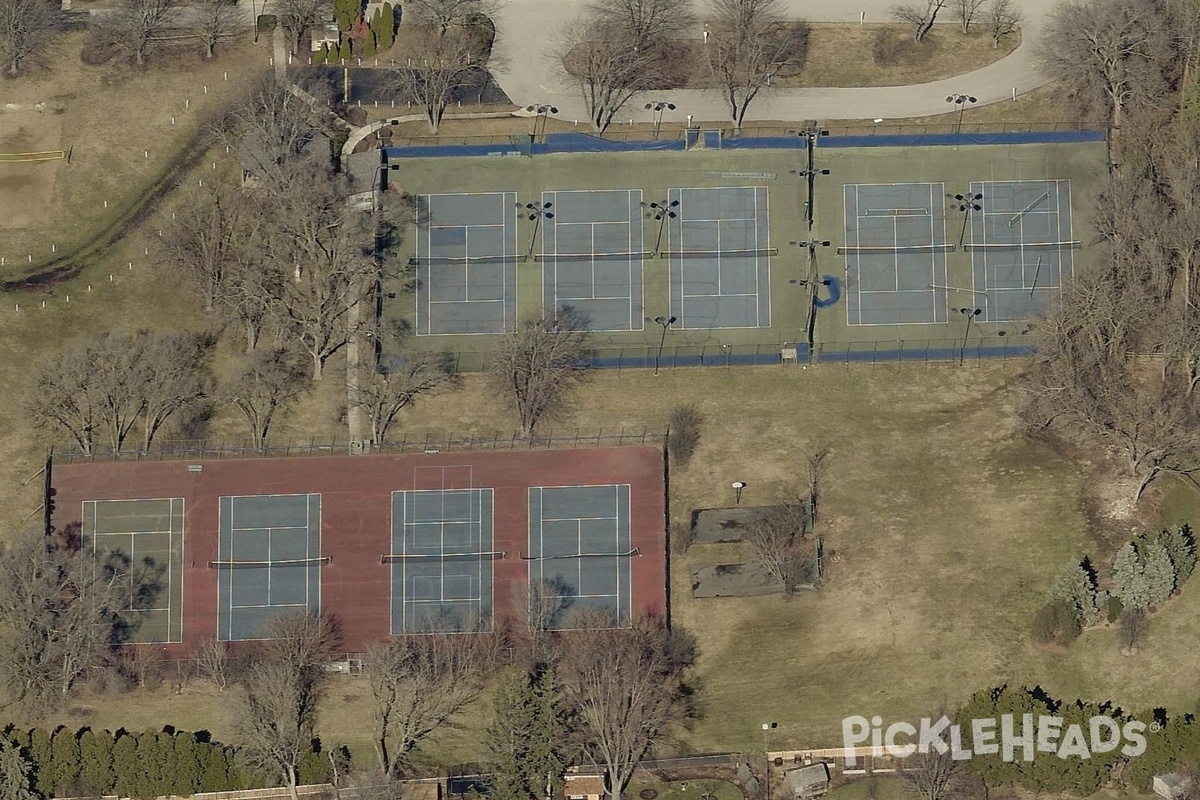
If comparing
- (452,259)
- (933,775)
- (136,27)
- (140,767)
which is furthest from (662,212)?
(140,767)

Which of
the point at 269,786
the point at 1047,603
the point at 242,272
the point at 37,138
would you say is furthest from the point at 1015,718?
the point at 37,138

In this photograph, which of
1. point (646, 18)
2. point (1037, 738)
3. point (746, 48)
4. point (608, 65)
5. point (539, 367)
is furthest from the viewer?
point (646, 18)

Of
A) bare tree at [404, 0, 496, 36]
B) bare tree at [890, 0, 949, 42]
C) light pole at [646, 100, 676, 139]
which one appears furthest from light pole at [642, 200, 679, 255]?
bare tree at [890, 0, 949, 42]

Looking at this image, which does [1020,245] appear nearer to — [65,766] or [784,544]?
[784,544]

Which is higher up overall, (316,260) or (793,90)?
(793,90)

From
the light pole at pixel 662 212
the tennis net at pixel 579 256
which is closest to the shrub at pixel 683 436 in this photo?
the tennis net at pixel 579 256

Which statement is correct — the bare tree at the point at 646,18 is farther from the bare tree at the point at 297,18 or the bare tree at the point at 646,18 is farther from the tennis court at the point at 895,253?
the bare tree at the point at 297,18

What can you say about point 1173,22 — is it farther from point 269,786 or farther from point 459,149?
point 269,786
